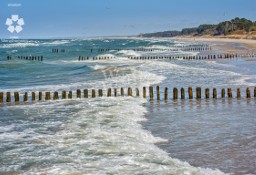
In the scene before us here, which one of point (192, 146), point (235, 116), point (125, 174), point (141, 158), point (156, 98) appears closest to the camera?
point (125, 174)

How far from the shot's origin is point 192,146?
12023 mm

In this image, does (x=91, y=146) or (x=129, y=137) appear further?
(x=129, y=137)

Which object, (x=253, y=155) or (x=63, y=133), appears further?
(x=63, y=133)

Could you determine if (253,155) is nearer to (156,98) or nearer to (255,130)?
(255,130)

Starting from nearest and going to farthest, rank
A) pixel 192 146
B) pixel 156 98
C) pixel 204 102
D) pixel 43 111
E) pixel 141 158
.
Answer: pixel 141 158 < pixel 192 146 < pixel 43 111 < pixel 204 102 < pixel 156 98

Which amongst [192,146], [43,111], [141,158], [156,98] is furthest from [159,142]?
[156,98]

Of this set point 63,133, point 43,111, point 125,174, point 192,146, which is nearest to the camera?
point 125,174

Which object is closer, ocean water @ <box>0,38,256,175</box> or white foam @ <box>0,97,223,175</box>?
white foam @ <box>0,97,223,175</box>

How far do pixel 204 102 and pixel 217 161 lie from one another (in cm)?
1012

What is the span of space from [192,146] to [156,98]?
10.4 metres

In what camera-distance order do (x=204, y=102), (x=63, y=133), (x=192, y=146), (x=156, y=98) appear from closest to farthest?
(x=192, y=146)
(x=63, y=133)
(x=204, y=102)
(x=156, y=98)

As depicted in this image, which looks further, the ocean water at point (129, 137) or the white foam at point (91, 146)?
the ocean water at point (129, 137)

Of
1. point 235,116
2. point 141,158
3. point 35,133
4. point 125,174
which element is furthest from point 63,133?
point 235,116

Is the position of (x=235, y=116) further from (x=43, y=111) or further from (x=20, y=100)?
(x=20, y=100)
